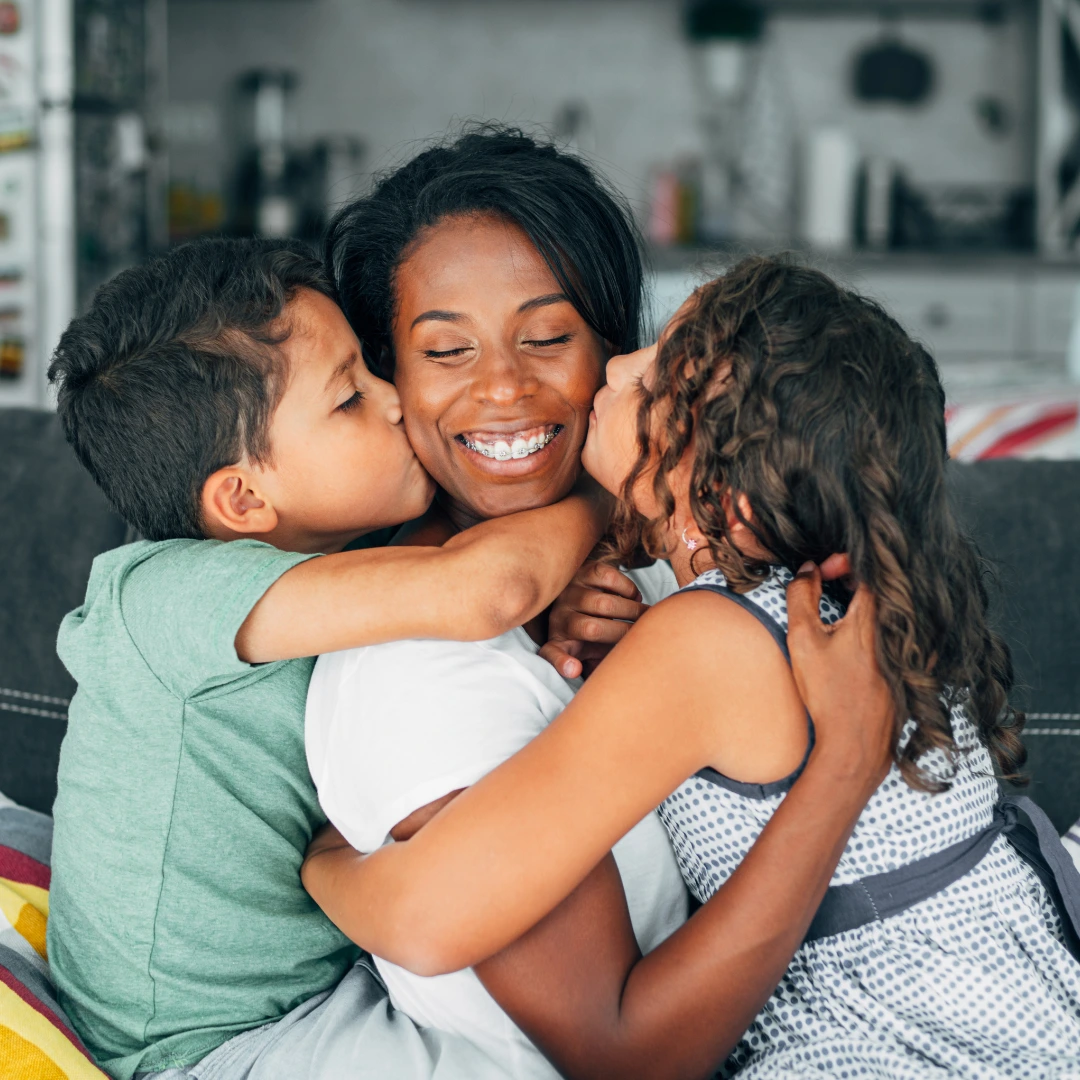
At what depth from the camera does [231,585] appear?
1.04m

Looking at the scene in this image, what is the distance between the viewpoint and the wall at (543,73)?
5109mm

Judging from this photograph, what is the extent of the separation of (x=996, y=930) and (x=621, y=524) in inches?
20.2

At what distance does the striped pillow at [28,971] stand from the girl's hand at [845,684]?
68cm

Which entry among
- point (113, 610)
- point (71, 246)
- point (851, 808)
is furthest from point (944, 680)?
point (71, 246)

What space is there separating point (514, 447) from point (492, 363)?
0.30 feet

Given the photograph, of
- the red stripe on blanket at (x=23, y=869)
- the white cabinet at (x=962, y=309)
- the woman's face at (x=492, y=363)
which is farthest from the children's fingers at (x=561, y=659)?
the white cabinet at (x=962, y=309)

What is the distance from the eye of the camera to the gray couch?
1.57 m

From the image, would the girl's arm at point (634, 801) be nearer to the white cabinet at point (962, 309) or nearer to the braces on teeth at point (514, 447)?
the braces on teeth at point (514, 447)

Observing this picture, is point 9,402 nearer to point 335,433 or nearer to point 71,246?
point 71,246

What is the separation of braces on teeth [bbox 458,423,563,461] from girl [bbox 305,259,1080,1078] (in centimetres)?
21

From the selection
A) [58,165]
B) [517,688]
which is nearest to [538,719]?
[517,688]

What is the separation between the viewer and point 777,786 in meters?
0.98

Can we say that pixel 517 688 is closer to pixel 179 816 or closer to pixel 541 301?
pixel 179 816

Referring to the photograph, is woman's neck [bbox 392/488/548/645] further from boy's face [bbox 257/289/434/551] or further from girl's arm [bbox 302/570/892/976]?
girl's arm [bbox 302/570/892/976]
